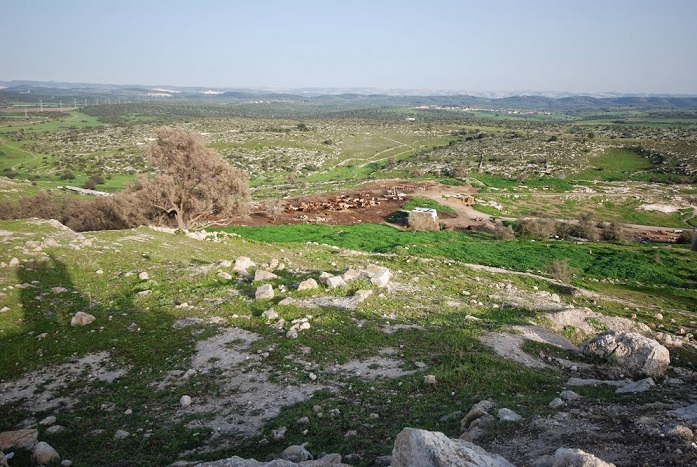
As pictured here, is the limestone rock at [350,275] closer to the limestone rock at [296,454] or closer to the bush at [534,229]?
the limestone rock at [296,454]

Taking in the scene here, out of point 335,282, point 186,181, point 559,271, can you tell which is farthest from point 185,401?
point 559,271

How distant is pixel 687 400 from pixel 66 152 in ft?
414

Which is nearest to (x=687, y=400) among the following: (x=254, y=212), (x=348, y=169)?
(x=254, y=212)

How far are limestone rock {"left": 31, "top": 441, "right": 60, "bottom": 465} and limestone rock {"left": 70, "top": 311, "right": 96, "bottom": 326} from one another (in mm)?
6646

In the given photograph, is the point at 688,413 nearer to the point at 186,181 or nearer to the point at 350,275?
the point at 350,275

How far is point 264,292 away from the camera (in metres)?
16.9

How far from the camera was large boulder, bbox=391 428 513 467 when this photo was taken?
6.16 metres

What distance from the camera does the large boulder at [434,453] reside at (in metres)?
6.16

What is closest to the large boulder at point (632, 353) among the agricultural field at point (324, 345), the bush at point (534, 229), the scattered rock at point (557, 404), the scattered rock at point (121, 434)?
the agricultural field at point (324, 345)

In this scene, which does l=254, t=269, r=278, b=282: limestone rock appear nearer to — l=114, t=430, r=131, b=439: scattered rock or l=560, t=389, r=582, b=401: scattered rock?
l=114, t=430, r=131, b=439: scattered rock

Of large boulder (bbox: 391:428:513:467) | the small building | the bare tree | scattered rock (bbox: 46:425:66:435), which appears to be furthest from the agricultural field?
the small building

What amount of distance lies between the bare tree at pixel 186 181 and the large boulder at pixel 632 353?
27.1 meters

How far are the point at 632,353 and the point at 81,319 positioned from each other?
1783 centimetres

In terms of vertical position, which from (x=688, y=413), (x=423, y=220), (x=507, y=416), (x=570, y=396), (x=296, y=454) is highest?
(x=688, y=413)
